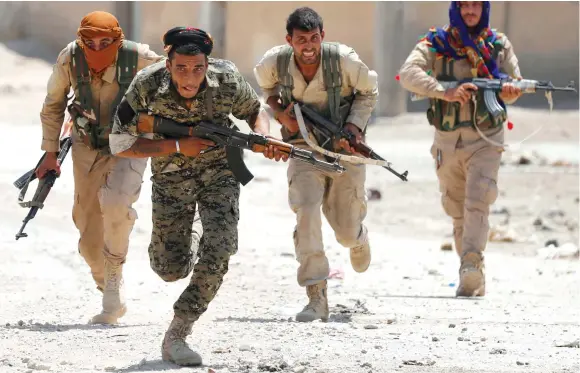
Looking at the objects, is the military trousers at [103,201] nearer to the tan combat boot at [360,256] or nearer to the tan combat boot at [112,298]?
the tan combat boot at [112,298]

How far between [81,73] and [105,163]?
628mm

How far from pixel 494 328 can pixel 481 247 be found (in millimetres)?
1779

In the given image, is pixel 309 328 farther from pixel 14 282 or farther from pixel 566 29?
pixel 566 29

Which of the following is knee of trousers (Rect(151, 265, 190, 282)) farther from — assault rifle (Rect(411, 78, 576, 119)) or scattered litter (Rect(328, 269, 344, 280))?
scattered litter (Rect(328, 269, 344, 280))

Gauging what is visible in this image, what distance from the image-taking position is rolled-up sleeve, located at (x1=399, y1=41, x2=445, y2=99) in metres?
8.82

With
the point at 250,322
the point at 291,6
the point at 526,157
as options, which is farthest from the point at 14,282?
the point at 291,6

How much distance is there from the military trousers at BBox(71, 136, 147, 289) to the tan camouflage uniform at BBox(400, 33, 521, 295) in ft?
7.04

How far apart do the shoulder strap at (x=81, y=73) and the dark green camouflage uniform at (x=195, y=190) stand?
122cm

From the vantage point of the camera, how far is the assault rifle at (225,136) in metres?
6.05

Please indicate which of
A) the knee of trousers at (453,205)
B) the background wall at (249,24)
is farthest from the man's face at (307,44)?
the background wall at (249,24)

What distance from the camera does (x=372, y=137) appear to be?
66.4ft

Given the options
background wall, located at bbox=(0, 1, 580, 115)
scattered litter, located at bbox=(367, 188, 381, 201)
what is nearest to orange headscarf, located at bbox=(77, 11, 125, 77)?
scattered litter, located at bbox=(367, 188, 381, 201)

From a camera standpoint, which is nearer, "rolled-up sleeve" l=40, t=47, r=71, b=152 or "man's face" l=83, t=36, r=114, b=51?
"man's face" l=83, t=36, r=114, b=51

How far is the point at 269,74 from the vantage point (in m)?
7.73
